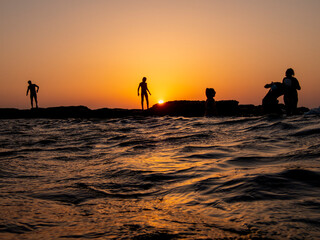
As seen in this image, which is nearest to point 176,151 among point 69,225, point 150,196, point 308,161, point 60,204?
point 308,161

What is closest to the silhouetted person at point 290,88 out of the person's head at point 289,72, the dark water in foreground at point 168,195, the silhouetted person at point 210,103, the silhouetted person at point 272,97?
the person's head at point 289,72

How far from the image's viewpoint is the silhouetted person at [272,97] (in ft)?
36.1

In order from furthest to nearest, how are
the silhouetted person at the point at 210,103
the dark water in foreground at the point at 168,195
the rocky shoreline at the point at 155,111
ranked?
the rocky shoreline at the point at 155,111
the silhouetted person at the point at 210,103
the dark water in foreground at the point at 168,195

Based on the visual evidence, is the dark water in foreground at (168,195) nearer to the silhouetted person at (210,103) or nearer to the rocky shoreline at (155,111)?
the silhouetted person at (210,103)

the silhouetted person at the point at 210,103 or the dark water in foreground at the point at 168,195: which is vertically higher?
the silhouetted person at the point at 210,103

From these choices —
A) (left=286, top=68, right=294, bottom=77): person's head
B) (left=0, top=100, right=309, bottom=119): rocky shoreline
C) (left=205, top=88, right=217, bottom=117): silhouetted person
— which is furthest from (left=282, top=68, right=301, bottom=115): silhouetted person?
(left=0, top=100, right=309, bottom=119): rocky shoreline

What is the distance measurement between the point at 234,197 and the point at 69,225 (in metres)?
1.22

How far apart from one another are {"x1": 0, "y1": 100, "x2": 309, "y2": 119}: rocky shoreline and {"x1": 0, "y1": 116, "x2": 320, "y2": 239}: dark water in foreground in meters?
14.1

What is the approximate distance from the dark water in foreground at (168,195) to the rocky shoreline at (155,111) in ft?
46.4

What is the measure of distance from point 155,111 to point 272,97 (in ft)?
31.3

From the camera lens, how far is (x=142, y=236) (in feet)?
5.56

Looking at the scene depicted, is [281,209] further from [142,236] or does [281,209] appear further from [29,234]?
[29,234]

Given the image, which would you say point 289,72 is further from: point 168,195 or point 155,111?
point 168,195

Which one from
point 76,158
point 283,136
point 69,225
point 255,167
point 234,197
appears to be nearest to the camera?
point 69,225
